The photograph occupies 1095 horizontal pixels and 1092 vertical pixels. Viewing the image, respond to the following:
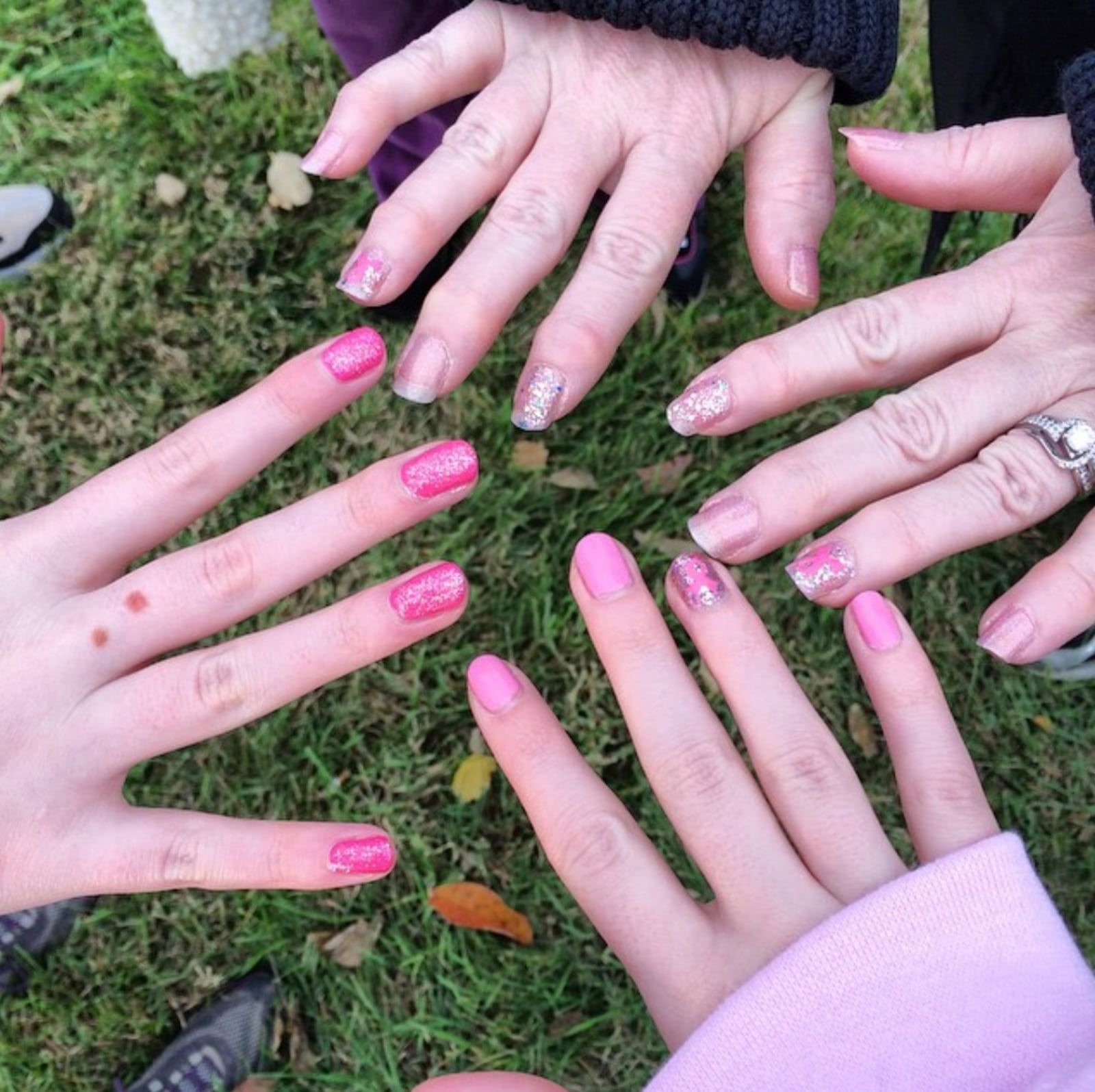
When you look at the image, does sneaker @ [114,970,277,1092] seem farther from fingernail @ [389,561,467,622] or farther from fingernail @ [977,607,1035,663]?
fingernail @ [977,607,1035,663]

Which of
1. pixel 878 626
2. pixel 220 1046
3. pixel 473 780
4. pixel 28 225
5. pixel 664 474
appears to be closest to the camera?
pixel 878 626

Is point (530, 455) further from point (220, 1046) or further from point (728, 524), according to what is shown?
point (220, 1046)

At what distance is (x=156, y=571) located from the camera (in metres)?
1.49

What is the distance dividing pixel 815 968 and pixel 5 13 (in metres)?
3.24

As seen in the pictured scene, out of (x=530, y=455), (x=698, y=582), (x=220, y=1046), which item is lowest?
(x=220, y=1046)

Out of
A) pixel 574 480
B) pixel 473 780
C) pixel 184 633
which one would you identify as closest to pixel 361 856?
pixel 184 633

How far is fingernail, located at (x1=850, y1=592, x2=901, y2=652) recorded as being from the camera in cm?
149

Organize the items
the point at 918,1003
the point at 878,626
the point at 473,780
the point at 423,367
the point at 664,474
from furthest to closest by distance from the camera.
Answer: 1. the point at 664,474
2. the point at 473,780
3. the point at 878,626
4. the point at 423,367
5. the point at 918,1003

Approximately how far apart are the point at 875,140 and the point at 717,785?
0.99 meters

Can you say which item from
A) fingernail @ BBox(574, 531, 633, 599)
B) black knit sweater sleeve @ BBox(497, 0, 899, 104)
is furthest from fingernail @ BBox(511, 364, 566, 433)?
black knit sweater sleeve @ BBox(497, 0, 899, 104)

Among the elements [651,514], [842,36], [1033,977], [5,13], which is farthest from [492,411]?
[5,13]

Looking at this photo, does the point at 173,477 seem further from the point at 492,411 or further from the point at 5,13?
the point at 5,13

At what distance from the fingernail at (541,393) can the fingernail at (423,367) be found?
4.3 inches

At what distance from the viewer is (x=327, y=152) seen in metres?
1.46
